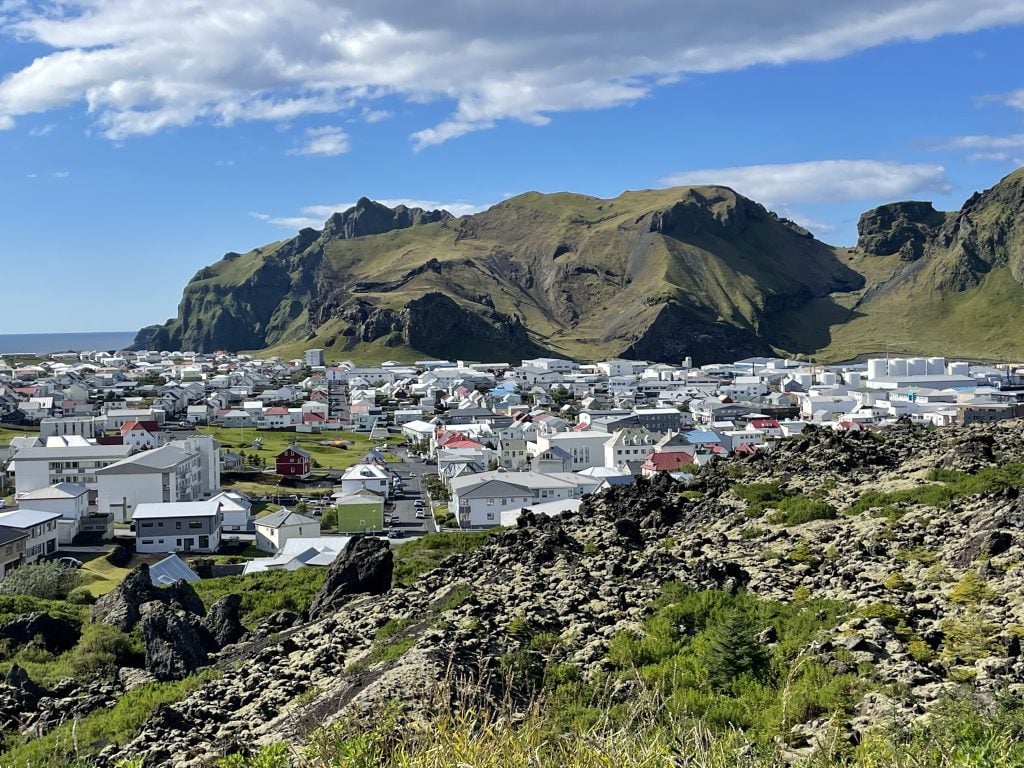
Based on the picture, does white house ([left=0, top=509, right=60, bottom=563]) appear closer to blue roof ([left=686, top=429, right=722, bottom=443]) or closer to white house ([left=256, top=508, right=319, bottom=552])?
white house ([left=256, top=508, right=319, bottom=552])

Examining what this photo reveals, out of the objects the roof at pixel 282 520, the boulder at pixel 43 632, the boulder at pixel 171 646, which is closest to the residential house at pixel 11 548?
the roof at pixel 282 520

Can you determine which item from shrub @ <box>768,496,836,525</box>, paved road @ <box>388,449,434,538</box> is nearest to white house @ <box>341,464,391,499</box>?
paved road @ <box>388,449,434,538</box>

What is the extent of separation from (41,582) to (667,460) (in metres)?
28.0

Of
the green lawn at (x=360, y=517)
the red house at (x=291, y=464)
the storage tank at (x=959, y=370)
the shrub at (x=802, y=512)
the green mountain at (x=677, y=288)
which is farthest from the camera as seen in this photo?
the green mountain at (x=677, y=288)

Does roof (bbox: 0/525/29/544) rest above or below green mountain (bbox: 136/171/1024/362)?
below

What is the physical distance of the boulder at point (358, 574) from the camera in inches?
601

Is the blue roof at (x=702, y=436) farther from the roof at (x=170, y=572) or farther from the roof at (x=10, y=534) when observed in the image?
the roof at (x=10, y=534)

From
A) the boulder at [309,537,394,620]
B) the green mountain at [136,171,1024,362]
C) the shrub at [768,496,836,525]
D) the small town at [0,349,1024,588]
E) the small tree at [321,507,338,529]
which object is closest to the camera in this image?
the shrub at [768,496,836,525]

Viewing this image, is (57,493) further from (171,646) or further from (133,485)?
(171,646)

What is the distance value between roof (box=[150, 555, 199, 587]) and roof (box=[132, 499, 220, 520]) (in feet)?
19.7

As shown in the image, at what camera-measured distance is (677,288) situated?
Result: 498 feet

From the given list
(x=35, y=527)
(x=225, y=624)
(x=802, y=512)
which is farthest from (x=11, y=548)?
(x=802, y=512)

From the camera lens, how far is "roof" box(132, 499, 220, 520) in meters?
32.8

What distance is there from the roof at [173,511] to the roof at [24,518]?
2.97 meters
